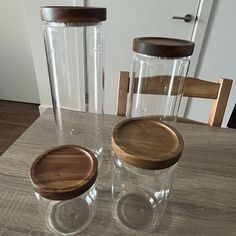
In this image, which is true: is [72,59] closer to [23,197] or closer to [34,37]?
[23,197]

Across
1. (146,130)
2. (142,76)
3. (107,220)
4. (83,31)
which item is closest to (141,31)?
(142,76)

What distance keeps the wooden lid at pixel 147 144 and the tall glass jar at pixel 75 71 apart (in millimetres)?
201

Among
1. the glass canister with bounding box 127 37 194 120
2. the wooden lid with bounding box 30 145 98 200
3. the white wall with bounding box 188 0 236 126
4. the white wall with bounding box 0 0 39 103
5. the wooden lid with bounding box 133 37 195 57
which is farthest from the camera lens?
the white wall with bounding box 0 0 39 103

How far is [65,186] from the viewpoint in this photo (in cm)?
33

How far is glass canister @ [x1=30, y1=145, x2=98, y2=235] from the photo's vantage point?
0.33m

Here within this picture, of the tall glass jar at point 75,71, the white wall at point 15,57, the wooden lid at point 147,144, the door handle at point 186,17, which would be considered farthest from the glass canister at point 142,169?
the white wall at point 15,57

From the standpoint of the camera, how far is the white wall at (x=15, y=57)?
188cm

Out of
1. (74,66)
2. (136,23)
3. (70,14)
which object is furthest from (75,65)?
(136,23)

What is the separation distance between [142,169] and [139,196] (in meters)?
0.17

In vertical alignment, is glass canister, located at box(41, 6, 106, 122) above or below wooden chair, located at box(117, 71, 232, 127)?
above

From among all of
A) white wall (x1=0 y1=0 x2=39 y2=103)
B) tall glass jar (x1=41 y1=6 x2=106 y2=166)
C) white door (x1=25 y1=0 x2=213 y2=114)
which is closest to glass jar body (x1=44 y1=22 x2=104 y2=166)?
tall glass jar (x1=41 y1=6 x2=106 y2=166)

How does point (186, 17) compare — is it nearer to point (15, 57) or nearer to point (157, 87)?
point (157, 87)

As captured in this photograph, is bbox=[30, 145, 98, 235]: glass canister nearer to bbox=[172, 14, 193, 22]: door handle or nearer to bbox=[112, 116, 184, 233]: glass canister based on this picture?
bbox=[112, 116, 184, 233]: glass canister

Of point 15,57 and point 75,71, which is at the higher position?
point 75,71
